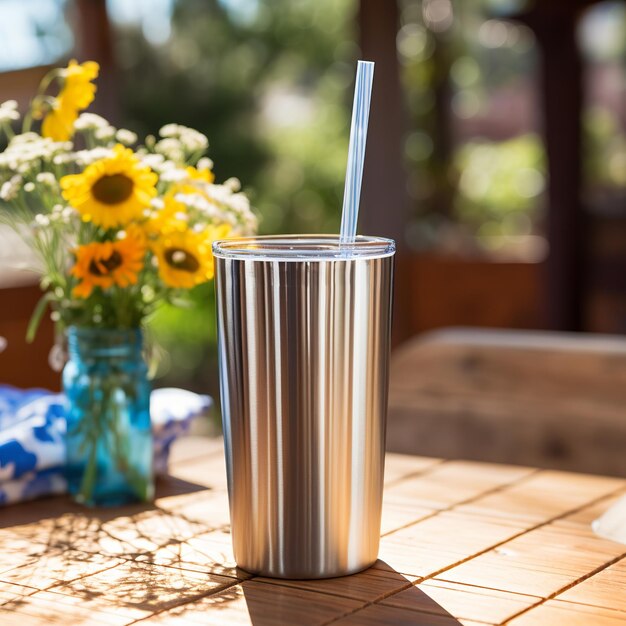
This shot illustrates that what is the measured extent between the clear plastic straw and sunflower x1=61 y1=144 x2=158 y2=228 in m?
0.24

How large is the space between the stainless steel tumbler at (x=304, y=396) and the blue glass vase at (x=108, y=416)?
229mm

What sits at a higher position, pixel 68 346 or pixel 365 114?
pixel 365 114

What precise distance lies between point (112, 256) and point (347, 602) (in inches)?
15.8

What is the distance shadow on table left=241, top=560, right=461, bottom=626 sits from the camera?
2.37 feet

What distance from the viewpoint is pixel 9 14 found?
10.3ft

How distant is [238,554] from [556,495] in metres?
0.39

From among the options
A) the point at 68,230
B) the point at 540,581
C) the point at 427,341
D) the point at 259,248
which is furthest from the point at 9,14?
the point at 540,581

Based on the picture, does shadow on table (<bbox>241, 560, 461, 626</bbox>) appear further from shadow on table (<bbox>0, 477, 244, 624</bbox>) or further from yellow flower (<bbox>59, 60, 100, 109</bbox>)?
yellow flower (<bbox>59, 60, 100, 109</bbox>)

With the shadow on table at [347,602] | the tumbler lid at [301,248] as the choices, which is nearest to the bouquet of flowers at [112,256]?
the tumbler lid at [301,248]

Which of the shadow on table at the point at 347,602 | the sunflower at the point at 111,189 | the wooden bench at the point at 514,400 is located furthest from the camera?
the wooden bench at the point at 514,400

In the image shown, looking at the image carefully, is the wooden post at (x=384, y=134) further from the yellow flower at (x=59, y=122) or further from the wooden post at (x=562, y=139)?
the yellow flower at (x=59, y=122)

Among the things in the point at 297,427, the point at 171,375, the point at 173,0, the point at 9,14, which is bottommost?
the point at 171,375

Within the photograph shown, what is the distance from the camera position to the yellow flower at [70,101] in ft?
3.39

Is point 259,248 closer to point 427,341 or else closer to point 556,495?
point 556,495
